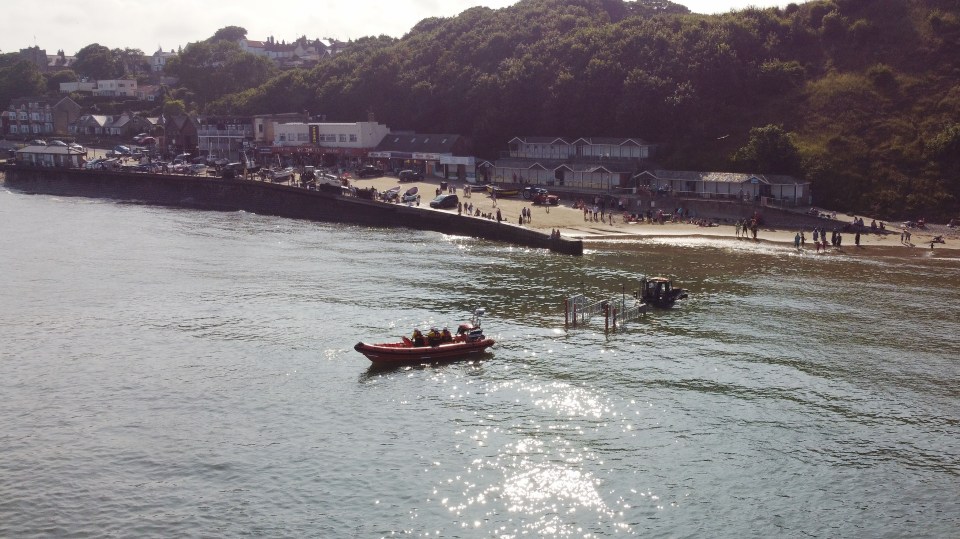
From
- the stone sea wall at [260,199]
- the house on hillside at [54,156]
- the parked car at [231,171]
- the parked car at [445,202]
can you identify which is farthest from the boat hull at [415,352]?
the house on hillside at [54,156]

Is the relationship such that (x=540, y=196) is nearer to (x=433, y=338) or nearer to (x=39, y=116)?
(x=433, y=338)

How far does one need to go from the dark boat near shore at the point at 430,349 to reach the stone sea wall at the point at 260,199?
1086 inches

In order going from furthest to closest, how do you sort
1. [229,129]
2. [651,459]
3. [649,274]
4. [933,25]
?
[229,129], [933,25], [649,274], [651,459]

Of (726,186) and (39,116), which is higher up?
(39,116)

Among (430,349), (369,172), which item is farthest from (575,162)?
(430,349)

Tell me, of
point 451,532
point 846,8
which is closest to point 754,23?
point 846,8

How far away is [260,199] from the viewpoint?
107 m

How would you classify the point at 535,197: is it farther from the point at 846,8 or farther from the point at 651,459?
the point at 651,459

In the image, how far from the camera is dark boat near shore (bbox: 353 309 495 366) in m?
42.2

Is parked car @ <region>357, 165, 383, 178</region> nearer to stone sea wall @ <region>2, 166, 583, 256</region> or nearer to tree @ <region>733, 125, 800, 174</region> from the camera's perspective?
stone sea wall @ <region>2, 166, 583, 256</region>

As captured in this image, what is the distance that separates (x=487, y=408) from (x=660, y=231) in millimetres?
47135

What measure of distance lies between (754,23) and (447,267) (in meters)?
71.0

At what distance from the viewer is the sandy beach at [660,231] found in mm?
71750

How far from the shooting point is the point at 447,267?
66188mm
